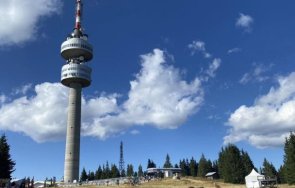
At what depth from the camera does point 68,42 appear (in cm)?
15125

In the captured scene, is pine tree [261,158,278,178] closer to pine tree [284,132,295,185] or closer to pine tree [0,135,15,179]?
pine tree [284,132,295,185]

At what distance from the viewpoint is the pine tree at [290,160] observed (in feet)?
298

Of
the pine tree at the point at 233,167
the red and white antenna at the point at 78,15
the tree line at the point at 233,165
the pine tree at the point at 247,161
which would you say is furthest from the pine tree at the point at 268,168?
the red and white antenna at the point at 78,15

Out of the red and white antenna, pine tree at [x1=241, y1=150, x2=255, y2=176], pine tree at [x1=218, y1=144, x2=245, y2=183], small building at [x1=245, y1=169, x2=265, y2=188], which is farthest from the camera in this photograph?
the red and white antenna

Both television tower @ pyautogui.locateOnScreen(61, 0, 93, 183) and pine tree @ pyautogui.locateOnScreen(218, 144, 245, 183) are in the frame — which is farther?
television tower @ pyautogui.locateOnScreen(61, 0, 93, 183)

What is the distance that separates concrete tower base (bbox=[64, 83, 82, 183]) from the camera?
133 meters

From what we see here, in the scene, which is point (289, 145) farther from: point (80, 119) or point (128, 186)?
point (80, 119)

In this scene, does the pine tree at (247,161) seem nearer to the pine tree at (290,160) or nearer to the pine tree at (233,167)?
the pine tree at (233,167)

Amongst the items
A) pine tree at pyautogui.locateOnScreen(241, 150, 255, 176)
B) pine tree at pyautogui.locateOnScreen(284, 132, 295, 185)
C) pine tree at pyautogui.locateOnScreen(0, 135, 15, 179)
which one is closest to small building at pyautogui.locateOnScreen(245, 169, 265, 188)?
pine tree at pyautogui.locateOnScreen(284, 132, 295, 185)

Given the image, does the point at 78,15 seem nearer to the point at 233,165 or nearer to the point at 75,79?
the point at 75,79

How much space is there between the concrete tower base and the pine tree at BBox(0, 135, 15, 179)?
38.8 m

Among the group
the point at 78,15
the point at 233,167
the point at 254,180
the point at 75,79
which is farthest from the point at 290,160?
the point at 78,15

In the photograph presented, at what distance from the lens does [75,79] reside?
147m

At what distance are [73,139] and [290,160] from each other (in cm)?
7585
